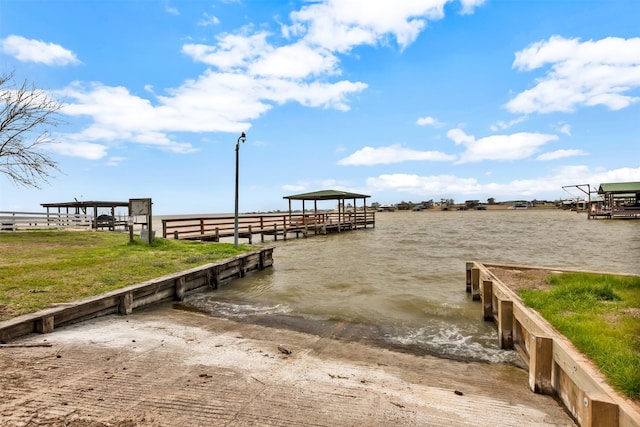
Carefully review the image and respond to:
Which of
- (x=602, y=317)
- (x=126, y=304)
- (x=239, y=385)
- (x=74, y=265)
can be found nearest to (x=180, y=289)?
(x=126, y=304)

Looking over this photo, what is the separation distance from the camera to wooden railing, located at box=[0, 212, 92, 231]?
2061 centimetres

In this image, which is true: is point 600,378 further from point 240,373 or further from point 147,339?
point 147,339

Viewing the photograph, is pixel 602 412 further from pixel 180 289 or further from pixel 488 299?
pixel 180 289

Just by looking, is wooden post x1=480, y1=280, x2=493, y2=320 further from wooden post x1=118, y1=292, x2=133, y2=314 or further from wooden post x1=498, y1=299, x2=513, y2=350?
wooden post x1=118, y1=292, x2=133, y2=314

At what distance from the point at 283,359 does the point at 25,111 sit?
63.5 ft

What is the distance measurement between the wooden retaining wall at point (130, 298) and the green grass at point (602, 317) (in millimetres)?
7215

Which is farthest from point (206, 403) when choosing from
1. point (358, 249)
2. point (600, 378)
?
point (358, 249)

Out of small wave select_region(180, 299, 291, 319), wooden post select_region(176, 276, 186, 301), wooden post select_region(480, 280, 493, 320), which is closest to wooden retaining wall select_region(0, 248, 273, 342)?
wooden post select_region(176, 276, 186, 301)

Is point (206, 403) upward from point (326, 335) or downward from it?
upward

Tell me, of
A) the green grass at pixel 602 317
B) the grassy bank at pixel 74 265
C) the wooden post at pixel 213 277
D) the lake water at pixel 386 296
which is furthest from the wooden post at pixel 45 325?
the green grass at pixel 602 317

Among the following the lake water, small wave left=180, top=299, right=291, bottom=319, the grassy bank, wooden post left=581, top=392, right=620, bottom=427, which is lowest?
the lake water

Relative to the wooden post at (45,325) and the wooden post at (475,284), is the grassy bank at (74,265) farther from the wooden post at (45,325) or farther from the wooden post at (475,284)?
the wooden post at (475,284)

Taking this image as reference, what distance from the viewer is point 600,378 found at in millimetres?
3287

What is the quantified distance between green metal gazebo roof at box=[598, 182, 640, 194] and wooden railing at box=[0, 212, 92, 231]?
2221 inches
